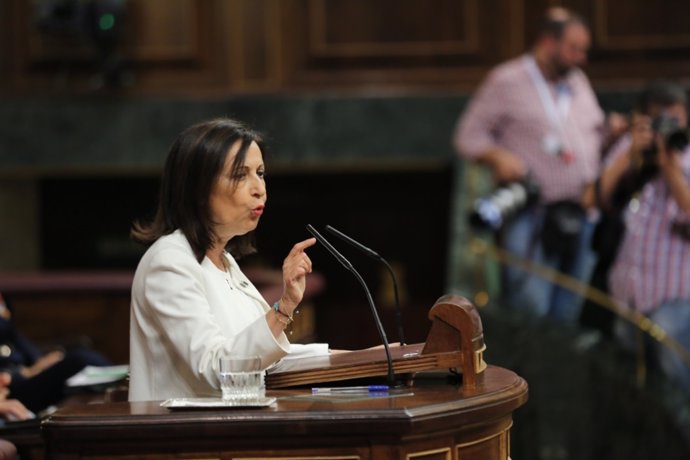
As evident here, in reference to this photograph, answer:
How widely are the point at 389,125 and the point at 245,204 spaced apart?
5742mm

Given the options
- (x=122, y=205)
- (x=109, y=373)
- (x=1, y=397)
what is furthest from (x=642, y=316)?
(x=122, y=205)

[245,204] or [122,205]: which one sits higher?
[245,204]

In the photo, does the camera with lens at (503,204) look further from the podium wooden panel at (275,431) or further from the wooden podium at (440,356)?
the podium wooden panel at (275,431)

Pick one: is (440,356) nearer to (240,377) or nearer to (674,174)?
(240,377)

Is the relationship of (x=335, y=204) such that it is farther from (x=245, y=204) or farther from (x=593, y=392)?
(x=245, y=204)

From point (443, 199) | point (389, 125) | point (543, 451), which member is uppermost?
point (389, 125)

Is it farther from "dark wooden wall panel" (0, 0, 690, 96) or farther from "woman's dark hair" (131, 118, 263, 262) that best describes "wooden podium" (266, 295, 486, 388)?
"dark wooden wall panel" (0, 0, 690, 96)

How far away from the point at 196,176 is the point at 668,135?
2.96m

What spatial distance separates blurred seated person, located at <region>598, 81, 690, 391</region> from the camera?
5359 mm

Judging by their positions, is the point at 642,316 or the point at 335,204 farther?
the point at 335,204

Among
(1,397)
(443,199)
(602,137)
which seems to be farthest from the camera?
(443,199)

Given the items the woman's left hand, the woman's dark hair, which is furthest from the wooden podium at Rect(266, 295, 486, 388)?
the woman's dark hair

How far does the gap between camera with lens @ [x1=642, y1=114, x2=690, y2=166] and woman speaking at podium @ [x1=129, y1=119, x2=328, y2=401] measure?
280 cm

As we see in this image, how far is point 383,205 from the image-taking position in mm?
9539
